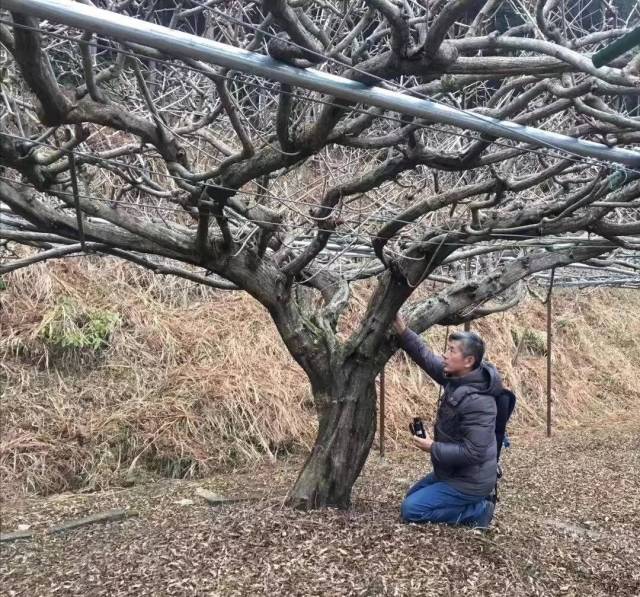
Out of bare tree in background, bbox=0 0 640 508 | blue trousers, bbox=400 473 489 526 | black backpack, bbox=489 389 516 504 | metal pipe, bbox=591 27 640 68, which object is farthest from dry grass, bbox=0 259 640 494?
metal pipe, bbox=591 27 640 68

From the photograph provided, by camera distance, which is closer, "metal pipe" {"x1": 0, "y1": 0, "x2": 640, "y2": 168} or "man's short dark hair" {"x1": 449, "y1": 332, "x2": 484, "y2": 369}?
"metal pipe" {"x1": 0, "y1": 0, "x2": 640, "y2": 168}

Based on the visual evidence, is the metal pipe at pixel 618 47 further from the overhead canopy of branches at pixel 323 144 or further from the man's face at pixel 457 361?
the man's face at pixel 457 361

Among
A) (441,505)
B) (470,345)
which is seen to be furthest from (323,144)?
(441,505)

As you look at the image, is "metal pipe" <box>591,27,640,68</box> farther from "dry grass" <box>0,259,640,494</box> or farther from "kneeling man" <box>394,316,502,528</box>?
"dry grass" <box>0,259,640,494</box>

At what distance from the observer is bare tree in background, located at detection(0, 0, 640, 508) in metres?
2.07

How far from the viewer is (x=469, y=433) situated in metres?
3.47

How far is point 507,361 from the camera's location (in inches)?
396

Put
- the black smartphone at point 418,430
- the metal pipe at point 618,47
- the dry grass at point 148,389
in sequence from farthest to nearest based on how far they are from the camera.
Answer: the dry grass at point 148,389 → the black smartphone at point 418,430 → the metal pipe at point 618,47

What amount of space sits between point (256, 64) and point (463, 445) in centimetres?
242

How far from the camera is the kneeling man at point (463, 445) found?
11.4 ft

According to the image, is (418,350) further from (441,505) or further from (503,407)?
(441,505)

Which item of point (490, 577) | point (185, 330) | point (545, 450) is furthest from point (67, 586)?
point (545, 450)

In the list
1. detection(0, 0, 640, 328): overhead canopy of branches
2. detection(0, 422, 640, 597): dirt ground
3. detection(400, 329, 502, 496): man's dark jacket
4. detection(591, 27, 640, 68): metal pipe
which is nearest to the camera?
detection(591, 27, 640, 68): metal pipe

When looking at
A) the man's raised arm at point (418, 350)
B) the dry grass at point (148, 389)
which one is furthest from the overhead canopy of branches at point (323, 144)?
the dry grass at point (148, 389)
